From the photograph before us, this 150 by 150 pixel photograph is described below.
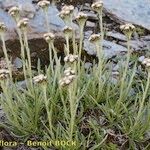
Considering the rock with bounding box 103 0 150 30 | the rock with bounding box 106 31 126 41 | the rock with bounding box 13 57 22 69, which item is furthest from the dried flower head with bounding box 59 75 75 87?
the rock with bounding box 103 0 150 30

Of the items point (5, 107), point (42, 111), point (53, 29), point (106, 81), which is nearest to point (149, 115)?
point (106, 81)

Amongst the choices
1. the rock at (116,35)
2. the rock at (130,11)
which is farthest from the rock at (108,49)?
the rock at (130,11)

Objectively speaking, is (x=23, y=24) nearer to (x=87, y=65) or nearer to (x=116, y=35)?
(x=87, y=65)

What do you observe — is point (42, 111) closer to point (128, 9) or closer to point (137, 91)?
point (137, 91)

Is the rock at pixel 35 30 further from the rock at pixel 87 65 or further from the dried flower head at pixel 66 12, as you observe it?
the dried flower head at pixel 66 12

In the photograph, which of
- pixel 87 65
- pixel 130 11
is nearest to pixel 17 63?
pixel 87 65

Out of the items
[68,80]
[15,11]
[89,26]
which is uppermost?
[15,11]
